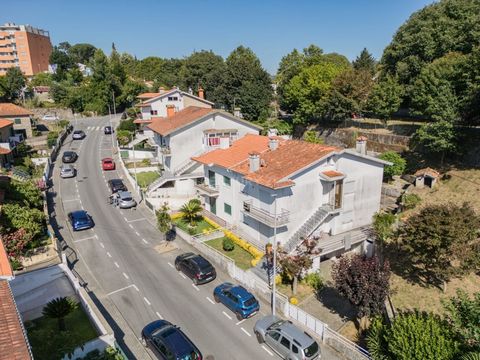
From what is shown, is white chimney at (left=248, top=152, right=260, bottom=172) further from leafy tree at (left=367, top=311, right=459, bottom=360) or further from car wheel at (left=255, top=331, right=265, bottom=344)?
leafy tree at (left=367, top=311, right=459, bottom=360)

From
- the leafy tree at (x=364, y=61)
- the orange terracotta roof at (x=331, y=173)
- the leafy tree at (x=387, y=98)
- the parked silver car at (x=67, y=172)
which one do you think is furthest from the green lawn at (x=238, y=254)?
the leafy tree at (x=364, y=61)

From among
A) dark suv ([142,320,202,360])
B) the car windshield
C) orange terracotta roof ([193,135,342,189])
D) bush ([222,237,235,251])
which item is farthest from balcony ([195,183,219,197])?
the car windshield

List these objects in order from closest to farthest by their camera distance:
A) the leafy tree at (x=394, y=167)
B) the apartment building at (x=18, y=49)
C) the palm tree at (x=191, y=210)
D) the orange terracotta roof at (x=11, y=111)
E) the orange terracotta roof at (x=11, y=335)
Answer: the orange terracotta roof at (x=11, y=335) → the palm tree at (x=191, y=210) → the leafy tree at (x=394, y=167) → the orange terracotta roof at (x=11, y=111) → the apartment building at (x=18, y=49)

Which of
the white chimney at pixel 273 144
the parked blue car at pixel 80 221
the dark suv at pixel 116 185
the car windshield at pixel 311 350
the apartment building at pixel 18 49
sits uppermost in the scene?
the apartment building at pixel 18 49

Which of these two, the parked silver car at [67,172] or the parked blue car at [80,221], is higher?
the parked silver car at [67,172]

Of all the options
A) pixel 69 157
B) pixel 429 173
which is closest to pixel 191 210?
pixel 429 173

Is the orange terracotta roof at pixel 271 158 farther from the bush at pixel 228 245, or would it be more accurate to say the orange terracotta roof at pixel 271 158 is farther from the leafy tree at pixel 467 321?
the leafy tree at pixel 467 321

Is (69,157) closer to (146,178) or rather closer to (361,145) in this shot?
(146,178)
